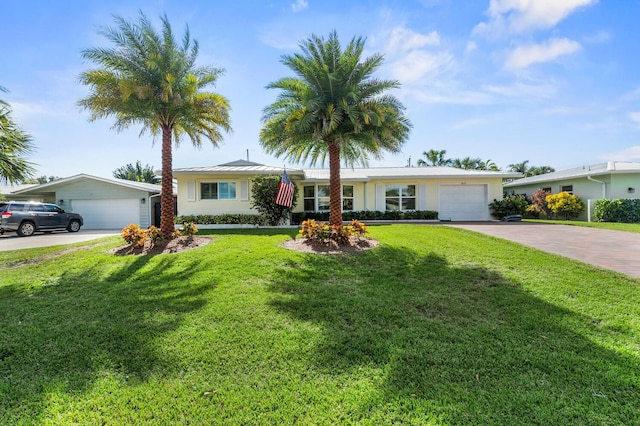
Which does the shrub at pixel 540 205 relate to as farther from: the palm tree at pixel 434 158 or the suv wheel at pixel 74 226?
the suv wheel at pixel 74 226

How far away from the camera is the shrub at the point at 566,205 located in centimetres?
1808

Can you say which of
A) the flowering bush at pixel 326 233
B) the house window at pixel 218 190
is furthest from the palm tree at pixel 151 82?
the house window at pixel 218 190

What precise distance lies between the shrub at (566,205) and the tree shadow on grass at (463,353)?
57.0 ft

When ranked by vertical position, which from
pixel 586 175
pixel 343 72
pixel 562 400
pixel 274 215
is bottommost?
pixel 562 400

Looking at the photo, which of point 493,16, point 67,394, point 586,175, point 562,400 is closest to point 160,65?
point 67,394

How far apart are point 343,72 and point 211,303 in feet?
26.0

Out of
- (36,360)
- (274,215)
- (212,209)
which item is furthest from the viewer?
(212,209)

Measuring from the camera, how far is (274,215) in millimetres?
14172

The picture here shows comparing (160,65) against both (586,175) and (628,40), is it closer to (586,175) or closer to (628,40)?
(628,40)

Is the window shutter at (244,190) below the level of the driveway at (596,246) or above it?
above

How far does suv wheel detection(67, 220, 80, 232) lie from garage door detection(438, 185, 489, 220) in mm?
21816

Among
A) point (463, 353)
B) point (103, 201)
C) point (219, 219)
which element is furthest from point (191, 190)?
point (463, 353)

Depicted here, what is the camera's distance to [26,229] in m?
14.6

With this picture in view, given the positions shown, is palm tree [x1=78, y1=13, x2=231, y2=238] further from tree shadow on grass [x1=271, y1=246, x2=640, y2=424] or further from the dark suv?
the dark suv
